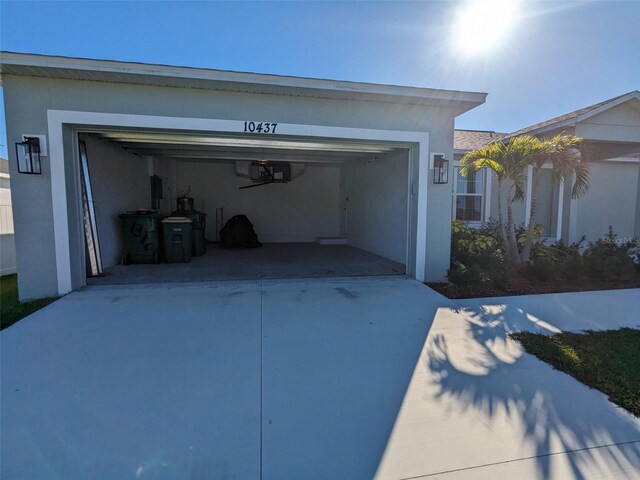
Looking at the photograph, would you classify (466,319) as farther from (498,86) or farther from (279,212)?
(279,212)

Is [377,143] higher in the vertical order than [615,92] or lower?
lower

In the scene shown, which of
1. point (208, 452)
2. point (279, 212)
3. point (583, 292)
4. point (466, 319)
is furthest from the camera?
point (279, 212)

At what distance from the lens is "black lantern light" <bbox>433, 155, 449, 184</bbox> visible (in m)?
6.43

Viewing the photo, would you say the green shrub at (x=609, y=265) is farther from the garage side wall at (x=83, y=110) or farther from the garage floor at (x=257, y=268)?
the garage side wall at (x=83, y=110)

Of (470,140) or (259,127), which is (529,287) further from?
(470,140)

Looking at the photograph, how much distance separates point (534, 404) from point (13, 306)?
6780 mm

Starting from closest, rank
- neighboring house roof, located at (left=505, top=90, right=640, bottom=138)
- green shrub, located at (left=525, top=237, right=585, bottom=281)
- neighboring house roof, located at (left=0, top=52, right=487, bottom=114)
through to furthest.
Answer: neighboring house roof, located at (left=0, top=52, right=487, bottom=114) < green shrub, located at (left=525, top=237, right=585, bottom=281) < neighboring house roof, located at (left=505, top=90, right=640, bottom=138)

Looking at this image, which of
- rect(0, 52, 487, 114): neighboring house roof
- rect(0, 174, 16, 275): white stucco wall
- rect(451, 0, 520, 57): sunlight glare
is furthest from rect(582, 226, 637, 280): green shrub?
rect(0, 174, 16, 275): white stucco wall

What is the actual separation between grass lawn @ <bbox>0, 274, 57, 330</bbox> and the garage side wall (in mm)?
259

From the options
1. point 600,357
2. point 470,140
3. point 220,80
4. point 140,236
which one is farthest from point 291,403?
point 470,140

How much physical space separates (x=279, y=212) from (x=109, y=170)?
641 centimetres

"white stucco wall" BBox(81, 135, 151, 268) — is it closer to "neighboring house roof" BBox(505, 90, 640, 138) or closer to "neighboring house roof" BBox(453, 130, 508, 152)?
"neighboring house roof" BBox(453, 130, 508, 152)

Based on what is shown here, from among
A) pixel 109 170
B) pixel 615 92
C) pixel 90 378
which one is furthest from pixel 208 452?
pixel 615 92

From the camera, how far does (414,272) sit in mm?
6684
